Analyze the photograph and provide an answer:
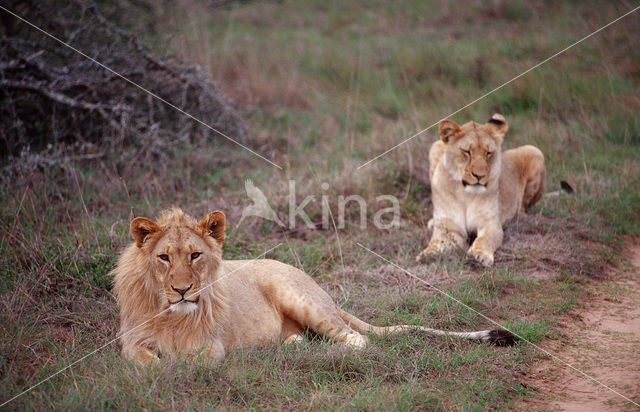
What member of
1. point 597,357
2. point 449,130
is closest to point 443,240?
point 449,130

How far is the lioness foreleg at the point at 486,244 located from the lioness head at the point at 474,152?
1.15 ft

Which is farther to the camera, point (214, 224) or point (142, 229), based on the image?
point (214, 224)

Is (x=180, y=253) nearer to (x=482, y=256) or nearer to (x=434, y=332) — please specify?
(x=434, y=332)

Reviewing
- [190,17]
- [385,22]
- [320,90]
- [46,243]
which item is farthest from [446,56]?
[46,243]

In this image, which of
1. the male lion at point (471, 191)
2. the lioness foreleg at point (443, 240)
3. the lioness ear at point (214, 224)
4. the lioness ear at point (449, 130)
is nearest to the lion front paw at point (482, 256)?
the male lion at point (471, 191)

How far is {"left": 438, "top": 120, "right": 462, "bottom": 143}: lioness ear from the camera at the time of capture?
596cm

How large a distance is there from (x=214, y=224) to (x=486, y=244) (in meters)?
2.78

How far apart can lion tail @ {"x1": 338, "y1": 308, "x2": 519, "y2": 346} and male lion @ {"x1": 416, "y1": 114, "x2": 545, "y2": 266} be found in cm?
139

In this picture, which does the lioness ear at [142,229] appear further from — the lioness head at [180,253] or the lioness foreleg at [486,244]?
the lioness foreleg at [486,244]

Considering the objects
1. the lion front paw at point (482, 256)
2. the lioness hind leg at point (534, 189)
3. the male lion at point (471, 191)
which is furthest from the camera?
the lioness hind leg at point (534, 189)

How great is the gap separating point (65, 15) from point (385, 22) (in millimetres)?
7188

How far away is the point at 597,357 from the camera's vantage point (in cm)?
407

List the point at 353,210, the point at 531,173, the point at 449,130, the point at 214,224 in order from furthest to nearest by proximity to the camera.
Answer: the point at 531,173
the point at 353,210
the point at 449,130
the point at 214,224

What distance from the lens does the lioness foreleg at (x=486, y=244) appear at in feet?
18.0
